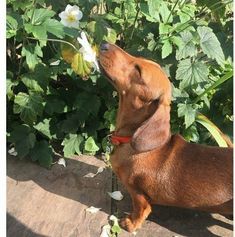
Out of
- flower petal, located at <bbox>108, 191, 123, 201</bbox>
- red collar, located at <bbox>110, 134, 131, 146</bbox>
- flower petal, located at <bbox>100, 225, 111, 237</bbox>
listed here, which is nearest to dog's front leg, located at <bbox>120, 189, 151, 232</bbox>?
flower petal, located at <bbox>100, 225, 111, 237</bbox>

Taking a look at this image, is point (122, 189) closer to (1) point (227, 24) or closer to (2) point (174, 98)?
(2) point (174, 98)

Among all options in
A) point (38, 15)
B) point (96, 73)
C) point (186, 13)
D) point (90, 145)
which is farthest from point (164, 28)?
point (90, 145)

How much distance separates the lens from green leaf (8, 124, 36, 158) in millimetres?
3857

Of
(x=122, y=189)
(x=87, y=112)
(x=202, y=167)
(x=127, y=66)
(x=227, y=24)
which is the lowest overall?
(x=122, y=189)

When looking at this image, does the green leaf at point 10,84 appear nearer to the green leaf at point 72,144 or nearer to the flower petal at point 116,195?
the green leaf at point 72,144

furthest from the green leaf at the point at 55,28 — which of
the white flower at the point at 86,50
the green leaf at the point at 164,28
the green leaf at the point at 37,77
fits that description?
the green leaf at the point at 164,28

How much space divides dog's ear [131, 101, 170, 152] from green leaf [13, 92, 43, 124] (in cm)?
97

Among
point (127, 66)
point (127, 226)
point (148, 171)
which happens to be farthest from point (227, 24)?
point (127, 226)

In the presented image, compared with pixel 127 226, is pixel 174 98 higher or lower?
higher

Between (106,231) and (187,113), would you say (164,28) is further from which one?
(106,231)

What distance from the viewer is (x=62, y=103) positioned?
3.93 m

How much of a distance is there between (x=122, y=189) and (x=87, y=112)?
27.8 inches

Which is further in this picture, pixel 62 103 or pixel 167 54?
pixel 62 103
